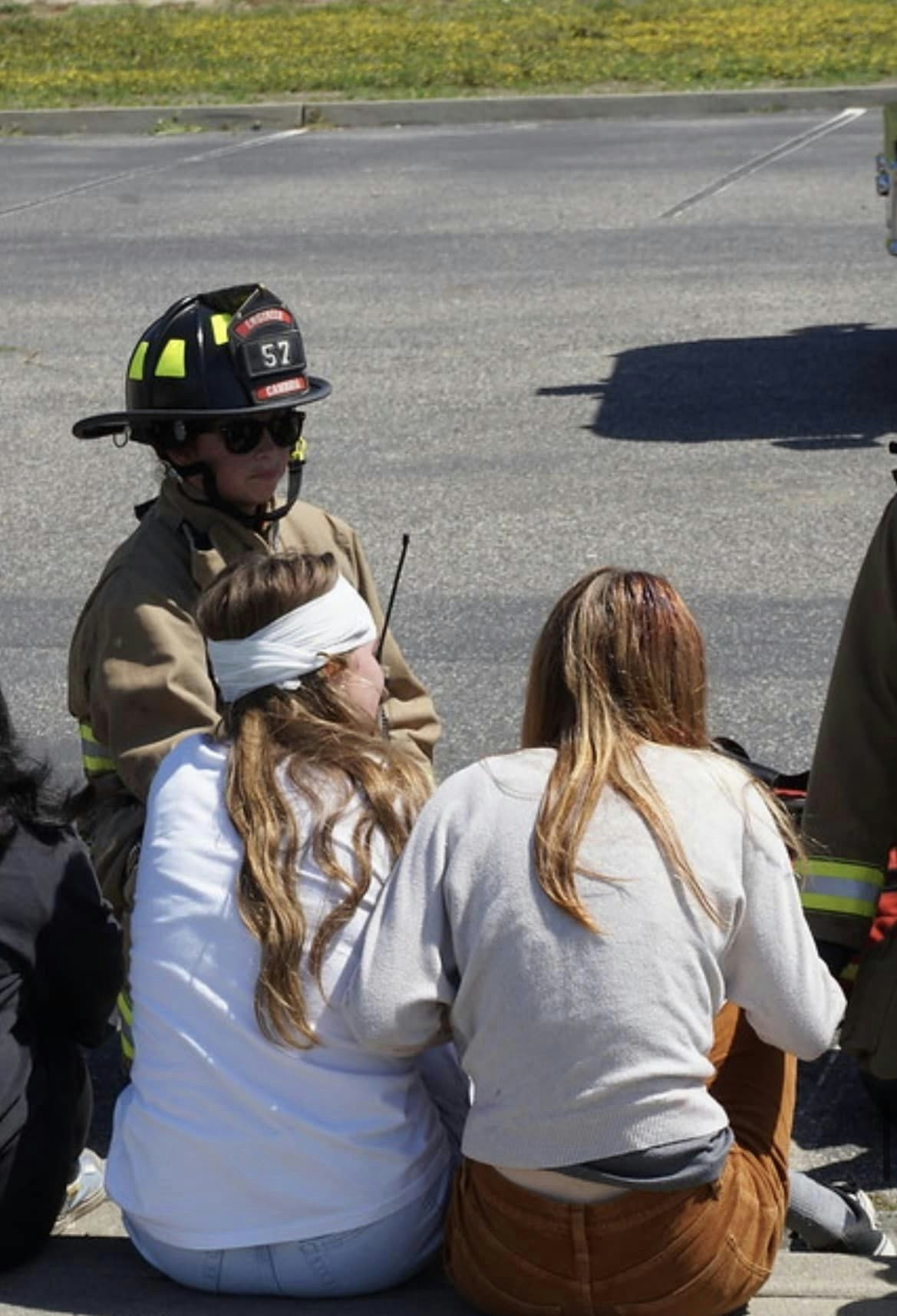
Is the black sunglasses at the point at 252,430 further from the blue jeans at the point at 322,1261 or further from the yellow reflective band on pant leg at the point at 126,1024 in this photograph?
the blue jeans at the point at 322,1261

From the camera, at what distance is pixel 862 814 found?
Result: 3873 mm

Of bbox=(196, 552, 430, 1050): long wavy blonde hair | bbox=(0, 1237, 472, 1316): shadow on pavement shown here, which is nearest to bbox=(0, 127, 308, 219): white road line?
bbox=(196, 552, 430, 1050): long wavy blonde hair

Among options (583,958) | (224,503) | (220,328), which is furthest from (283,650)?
(220,328)

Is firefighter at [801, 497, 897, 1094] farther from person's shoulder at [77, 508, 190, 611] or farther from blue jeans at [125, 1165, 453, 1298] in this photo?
person's shoulder at [77, 508, 190, 611]

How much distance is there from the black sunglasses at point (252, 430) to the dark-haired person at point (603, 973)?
1403 millimetres

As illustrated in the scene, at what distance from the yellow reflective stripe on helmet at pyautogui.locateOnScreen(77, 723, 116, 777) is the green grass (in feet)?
57.8

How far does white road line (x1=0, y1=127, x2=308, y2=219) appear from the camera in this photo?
16594mm

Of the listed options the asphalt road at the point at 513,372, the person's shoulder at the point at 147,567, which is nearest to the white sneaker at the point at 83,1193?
the person's shoulder at the point at 147,567

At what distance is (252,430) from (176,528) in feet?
0.84

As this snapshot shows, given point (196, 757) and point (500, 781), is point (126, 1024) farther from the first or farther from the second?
point (500, 781)

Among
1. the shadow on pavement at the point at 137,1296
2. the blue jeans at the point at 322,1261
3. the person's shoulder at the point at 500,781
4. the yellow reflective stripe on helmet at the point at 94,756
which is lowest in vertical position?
the shadow on pavement at the point at 137,1296

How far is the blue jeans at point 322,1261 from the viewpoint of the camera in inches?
125

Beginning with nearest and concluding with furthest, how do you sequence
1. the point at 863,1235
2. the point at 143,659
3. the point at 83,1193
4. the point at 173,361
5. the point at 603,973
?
1. the point at 603,973
2. the point at 863,1235
3. the point at 83,1193
4. the point at 143,659
5. the point at 173,361

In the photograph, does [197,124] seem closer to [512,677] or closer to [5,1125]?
[512,677]
